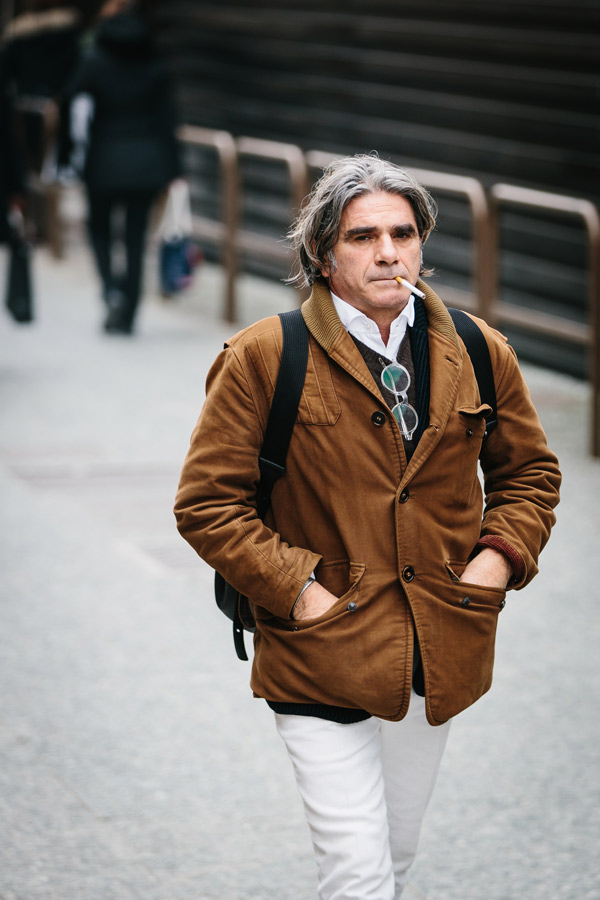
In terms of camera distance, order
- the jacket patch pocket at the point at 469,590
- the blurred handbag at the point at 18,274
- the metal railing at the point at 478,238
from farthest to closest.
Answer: the blurred handbag at the point at 18,274 → the metal railing at the point at 478,238 → the jacket patch pocket at the point at 469,590

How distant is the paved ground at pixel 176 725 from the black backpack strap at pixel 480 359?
4.53 ft

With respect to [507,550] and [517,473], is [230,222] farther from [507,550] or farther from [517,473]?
[507,550]

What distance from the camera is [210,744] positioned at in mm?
4242

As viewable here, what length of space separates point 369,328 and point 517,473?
46 centimetres

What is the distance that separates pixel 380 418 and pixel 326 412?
10cm

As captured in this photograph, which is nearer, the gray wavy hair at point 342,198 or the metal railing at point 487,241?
the gray wavy hair at point 342,198

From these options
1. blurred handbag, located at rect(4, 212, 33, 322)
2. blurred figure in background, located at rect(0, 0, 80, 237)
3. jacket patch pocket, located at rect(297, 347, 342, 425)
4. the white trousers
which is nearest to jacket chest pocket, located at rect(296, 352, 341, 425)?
jacket patch pocket, located at rect(297, 347, 342, 425)

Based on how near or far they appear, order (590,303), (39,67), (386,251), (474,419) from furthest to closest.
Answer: (39,67) < (590,303) < (474,419) < (386,251)

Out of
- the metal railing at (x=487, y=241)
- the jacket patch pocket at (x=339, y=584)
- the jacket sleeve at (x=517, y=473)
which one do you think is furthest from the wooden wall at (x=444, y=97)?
the jacket patch pocket at (x=339, y=584)

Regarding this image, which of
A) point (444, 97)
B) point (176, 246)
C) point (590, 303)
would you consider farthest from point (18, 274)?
point (590, 303)

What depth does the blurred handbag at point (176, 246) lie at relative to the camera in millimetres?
10344

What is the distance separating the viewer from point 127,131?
975 cm

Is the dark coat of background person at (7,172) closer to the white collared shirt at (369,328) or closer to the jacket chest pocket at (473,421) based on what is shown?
A: the white collared shirt at (369,328)

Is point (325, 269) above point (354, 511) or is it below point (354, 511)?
above
